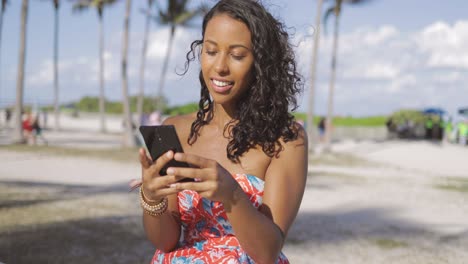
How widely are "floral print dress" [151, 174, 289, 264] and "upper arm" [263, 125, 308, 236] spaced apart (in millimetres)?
61

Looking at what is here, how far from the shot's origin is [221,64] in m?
1.88

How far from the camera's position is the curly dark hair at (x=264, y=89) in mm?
1897

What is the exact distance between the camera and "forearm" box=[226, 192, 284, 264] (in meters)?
1.61

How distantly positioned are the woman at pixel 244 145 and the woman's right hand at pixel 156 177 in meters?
0.10

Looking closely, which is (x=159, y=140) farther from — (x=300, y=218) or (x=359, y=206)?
(x=359, y=206)

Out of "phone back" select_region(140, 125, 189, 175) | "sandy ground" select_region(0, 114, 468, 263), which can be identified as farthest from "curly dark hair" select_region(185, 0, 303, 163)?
"sandy ground" select_region(0, 114, 468, 263)

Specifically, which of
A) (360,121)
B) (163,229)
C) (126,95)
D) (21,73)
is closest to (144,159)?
(163,229)

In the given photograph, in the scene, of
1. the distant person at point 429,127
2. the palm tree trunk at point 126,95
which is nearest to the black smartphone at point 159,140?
the palm tree trunk at point 126,95

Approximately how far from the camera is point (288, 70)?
206 cm

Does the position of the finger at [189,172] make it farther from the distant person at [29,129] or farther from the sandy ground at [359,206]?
the distant person at [29,129]

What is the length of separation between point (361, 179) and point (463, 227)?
5808 mm

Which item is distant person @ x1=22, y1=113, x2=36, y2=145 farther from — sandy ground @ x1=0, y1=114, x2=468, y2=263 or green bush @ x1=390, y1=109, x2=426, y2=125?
green bush @ x1=390, y1=109, x2=426, y2=125

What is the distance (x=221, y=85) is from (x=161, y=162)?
1.74 feet

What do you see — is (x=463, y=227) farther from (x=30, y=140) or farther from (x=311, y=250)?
(x=30, y=140)
